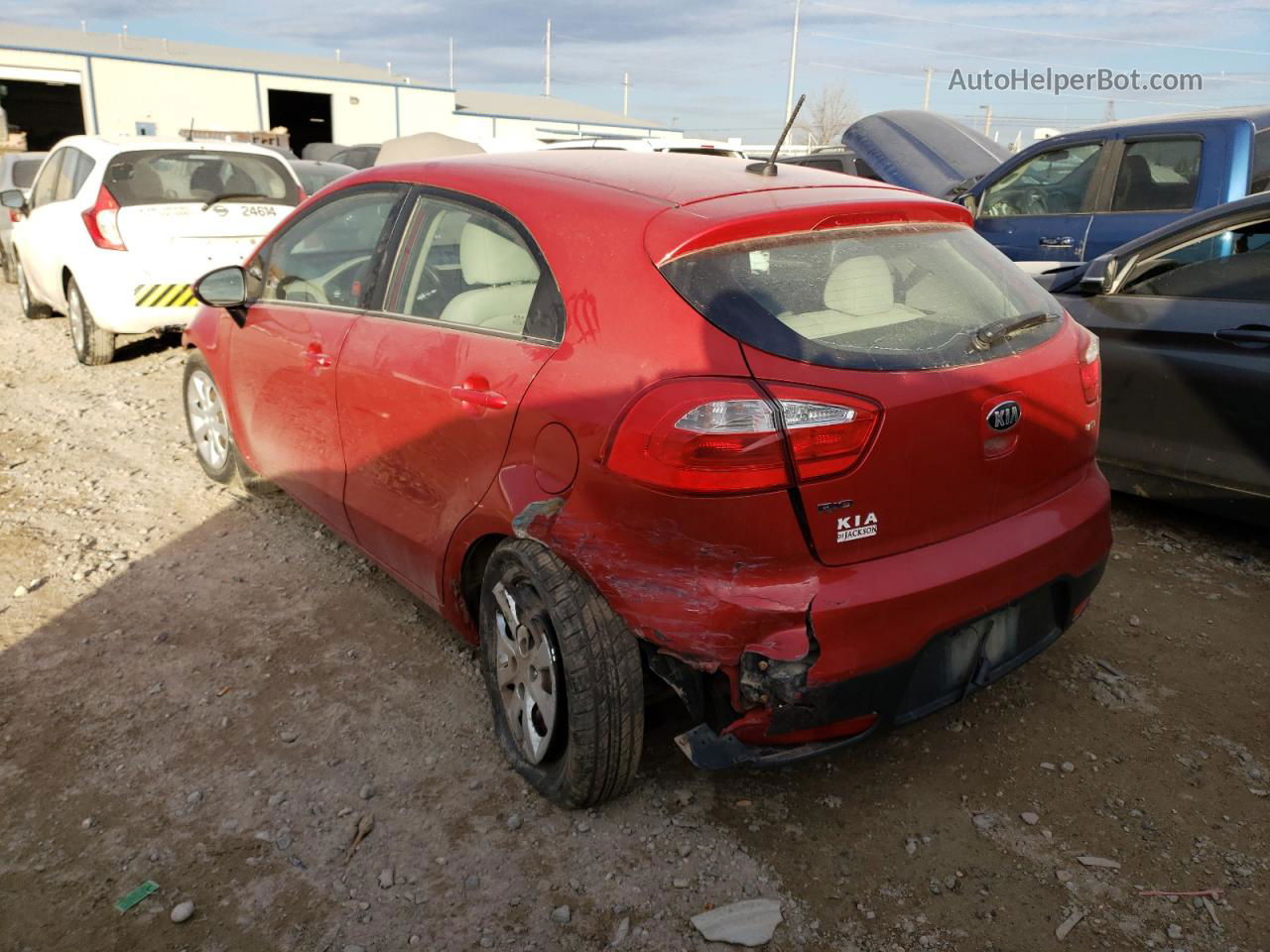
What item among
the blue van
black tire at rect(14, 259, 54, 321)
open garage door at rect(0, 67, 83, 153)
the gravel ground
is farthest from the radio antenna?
open garage door at rect(0, 67, 83, 153)

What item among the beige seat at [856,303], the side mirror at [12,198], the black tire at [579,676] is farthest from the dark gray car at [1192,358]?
the side mirror at [12,198]

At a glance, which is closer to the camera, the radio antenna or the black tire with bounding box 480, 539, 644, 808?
the black tire with bounding box 480, 539, 644, 808

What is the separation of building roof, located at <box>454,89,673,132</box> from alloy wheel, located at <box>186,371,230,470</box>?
139 ft

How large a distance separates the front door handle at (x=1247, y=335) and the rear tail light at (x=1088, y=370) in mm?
1511

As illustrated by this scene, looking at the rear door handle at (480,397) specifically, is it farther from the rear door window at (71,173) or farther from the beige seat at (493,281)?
the rear door window at (71,173)

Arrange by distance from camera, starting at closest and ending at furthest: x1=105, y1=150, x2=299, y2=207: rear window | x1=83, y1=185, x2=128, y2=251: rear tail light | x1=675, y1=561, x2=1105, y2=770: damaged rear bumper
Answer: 1. x1=675, y1=561, x2=1105, y2=770: damaged rear bumper
2. x1=83, y1=185, x2=128, y2=251: rear tail light
3. x1=105, y1=150, x2=299, y2=207: rear window

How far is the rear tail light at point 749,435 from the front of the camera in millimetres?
2221

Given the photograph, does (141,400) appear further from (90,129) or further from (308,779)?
(90,129)

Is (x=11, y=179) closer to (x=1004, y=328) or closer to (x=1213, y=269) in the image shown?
(x=1213, y=269)

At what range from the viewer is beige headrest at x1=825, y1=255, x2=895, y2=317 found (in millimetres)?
2531

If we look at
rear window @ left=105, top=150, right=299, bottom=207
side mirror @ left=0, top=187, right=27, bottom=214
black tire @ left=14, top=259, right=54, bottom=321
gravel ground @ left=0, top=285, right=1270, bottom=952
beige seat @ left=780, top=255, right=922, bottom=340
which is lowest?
gravel ground @ left=0, top=285, right=1270, bottom=952

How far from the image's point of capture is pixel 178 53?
1599 inches

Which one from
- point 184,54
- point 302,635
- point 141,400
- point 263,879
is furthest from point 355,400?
point 184,54

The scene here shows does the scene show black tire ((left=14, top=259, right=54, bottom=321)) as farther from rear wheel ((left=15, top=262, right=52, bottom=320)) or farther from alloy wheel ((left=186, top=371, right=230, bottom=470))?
alloy wheel ((left=186, top=371, right=230, bottom=470))
